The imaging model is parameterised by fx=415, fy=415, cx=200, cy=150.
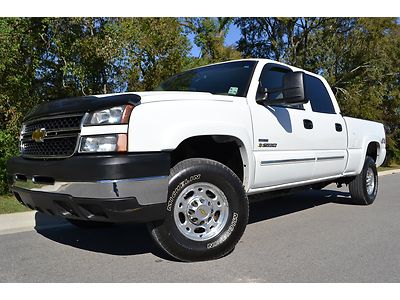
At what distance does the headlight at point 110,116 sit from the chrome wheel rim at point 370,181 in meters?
5.32

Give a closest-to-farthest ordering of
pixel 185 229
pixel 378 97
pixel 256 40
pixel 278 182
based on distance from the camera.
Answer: pixel 185 229 < pixel 278 182 < pixel 378 97 < pixel 256 40

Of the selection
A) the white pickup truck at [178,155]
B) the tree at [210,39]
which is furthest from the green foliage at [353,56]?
the white pickup truck at [178,155]

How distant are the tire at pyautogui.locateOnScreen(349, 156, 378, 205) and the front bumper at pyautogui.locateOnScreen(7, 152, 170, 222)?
15.3 feet

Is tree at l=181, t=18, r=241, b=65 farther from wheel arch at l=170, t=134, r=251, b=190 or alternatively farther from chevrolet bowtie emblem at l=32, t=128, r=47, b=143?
chevrolet bowtie emblem at l=32, t=128, r=47, b=143

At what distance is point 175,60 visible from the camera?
30.9 feet

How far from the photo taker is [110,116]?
344 cm

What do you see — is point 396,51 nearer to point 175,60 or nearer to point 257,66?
point 175,60

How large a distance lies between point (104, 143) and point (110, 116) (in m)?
0.23

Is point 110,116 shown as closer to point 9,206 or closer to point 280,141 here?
point 280,141

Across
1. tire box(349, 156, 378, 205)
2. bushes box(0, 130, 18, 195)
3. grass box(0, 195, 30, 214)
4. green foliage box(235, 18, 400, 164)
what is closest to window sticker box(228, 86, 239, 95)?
tire box(349, 156, 378, 205)

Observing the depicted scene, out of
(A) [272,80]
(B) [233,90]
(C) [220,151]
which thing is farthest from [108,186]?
(A) [272,80]

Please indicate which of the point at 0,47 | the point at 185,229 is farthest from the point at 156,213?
the point at 0,47

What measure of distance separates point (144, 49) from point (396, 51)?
1626 centimetres

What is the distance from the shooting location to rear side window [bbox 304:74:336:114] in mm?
5795
